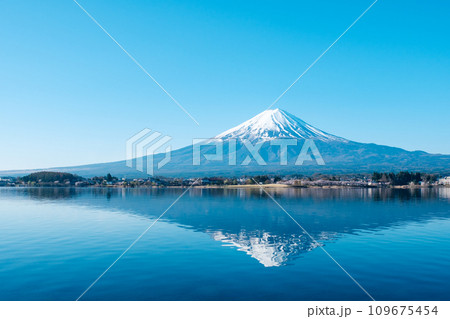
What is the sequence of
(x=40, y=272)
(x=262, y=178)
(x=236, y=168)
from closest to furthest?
(x=40, y=272)
(x=262, y=178)
(x=236, y=168)

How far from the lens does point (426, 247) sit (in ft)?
57.8

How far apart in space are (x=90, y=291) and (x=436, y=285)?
1034 centimetres

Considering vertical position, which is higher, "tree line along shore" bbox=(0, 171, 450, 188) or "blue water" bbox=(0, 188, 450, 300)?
"tree line along shore" bbox=(0, 171, 450, 188)

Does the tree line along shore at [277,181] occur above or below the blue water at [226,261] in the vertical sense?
above

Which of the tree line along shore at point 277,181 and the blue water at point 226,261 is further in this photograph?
the tree line along shore at point 277,181

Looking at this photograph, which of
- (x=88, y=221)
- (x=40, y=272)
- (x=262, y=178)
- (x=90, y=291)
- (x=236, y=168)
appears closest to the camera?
(x=90, y=291)

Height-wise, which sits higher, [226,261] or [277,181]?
[277,181]

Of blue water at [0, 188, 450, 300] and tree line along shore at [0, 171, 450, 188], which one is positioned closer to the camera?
blue water at [0, 188, 450, 300]

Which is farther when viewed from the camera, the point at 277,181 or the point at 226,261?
Result: the point at 277,181

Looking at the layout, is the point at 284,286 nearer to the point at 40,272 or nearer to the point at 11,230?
the point at 40,272
